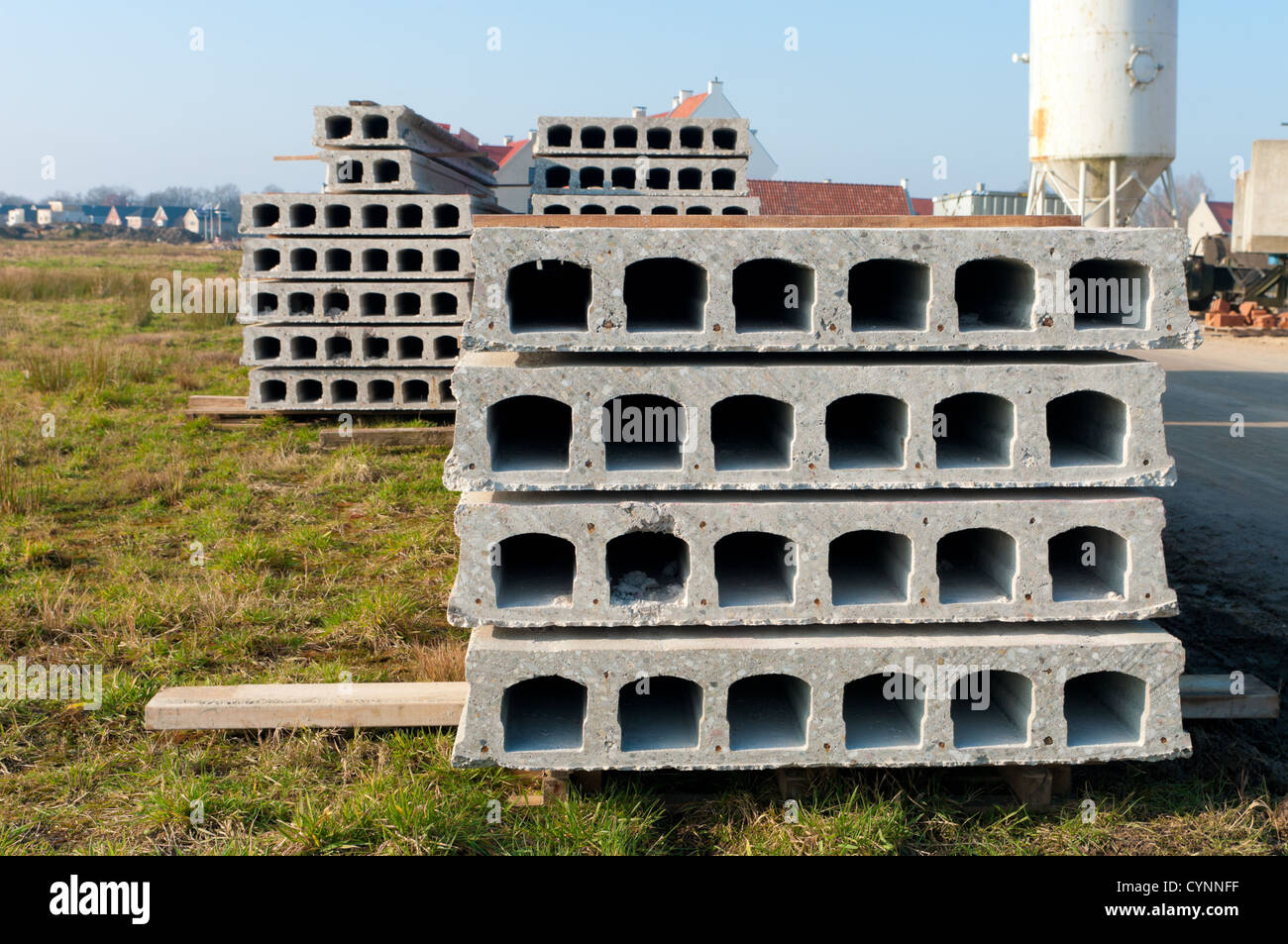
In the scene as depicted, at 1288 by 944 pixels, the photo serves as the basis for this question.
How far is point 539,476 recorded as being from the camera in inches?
118

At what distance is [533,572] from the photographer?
Result: 3.43m

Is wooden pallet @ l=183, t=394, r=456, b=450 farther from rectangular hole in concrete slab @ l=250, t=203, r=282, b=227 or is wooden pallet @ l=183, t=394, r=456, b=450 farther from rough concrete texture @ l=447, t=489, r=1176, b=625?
rough concrete texture @ l=447, t=489, r=1176, b=625

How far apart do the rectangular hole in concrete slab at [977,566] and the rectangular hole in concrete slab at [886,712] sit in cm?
32

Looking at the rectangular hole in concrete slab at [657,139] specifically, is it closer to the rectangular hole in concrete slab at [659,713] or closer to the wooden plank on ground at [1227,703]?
the rectangular hole in concrete slab at [659,713]

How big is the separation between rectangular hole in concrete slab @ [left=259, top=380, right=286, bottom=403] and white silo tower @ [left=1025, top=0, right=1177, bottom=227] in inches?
495

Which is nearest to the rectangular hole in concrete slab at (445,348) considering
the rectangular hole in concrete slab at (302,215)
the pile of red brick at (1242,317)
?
the rectangular hole in concrete slab at (302,215)

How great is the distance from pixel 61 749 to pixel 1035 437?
3.48 m

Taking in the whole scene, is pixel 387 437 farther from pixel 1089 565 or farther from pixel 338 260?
pixel 1089 565

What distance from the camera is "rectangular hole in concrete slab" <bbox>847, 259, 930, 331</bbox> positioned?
10.2 feet

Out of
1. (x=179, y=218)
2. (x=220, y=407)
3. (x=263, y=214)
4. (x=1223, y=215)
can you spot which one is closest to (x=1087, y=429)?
(x=263, y=214)


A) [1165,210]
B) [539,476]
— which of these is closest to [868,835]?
[539,476]

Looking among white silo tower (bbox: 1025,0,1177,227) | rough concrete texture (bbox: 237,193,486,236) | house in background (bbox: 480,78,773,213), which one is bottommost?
rough concrete texture (bbox: 237,193,486,236)

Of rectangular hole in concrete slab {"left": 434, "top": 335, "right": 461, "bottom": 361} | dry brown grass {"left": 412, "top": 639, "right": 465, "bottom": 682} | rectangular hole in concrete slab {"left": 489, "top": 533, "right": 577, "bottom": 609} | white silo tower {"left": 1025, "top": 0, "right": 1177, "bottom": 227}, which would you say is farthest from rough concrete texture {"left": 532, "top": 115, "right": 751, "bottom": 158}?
white silo tower {"left": 1025, "top": 0, "right": 1177, "bottom": 227}

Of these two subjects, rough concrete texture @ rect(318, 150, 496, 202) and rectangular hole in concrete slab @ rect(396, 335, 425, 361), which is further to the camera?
rectangular hole in concrete slab @ rect(396, 335, 425, 361)
